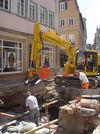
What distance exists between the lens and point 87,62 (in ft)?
62.1

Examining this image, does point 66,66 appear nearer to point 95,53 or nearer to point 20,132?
point 95,53

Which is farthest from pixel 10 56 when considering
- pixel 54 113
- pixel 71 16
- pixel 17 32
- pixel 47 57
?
pixel 71 16

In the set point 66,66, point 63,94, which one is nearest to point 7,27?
point 66,66

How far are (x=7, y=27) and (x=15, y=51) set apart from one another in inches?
96.6

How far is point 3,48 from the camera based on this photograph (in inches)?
809

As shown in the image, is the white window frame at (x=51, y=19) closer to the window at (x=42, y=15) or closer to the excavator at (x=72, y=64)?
the window at (x=42, y=15)

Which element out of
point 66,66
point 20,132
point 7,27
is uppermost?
point 7,27

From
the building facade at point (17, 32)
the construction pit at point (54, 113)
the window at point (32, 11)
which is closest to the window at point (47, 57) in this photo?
the building facade at point (17, 32)

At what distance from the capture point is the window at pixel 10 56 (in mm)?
20439

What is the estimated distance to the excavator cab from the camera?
18.9 m

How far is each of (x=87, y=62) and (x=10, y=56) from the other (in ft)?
20.1

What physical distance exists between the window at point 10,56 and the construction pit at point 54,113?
3.96 meters

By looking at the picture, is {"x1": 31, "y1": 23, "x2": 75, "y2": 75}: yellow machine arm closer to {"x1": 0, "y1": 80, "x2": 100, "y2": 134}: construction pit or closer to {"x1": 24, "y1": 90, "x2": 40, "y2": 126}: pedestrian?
{"x1": 0, "y1": 80, "x2": 100, "y2": 134}: construction pit

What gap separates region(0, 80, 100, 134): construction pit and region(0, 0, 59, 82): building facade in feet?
14.2
